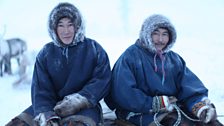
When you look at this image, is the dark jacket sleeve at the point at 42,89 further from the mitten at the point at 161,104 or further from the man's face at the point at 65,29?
the mitten at the point at 161,104

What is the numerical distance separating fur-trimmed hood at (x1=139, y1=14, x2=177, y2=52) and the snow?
1097 mm

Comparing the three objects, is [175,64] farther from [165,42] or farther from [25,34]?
[25,34]

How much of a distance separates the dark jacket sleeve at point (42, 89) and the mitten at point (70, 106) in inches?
4.4

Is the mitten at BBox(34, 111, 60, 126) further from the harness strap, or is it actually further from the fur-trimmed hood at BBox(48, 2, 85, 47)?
the fur-trimmed hood at BBox(48, 2, 85, 47)

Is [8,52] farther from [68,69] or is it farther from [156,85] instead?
[156,85]

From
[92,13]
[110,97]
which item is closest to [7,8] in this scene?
[92,13]

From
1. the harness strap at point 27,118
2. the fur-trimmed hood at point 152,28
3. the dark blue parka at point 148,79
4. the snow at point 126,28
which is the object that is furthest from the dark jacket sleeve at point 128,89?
the snow at point 126,28

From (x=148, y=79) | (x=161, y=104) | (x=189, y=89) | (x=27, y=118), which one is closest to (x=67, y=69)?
(x=27, y=118)

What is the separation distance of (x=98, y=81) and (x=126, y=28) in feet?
31.2

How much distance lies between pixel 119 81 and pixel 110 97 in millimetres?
244

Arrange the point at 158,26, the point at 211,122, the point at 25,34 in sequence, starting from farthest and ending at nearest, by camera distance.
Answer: the point at 25,34 < the point at 158,26 < the point at 211,122

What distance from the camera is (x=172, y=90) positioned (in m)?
2.33

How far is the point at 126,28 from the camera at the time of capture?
11.6 m

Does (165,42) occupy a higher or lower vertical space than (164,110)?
higher
